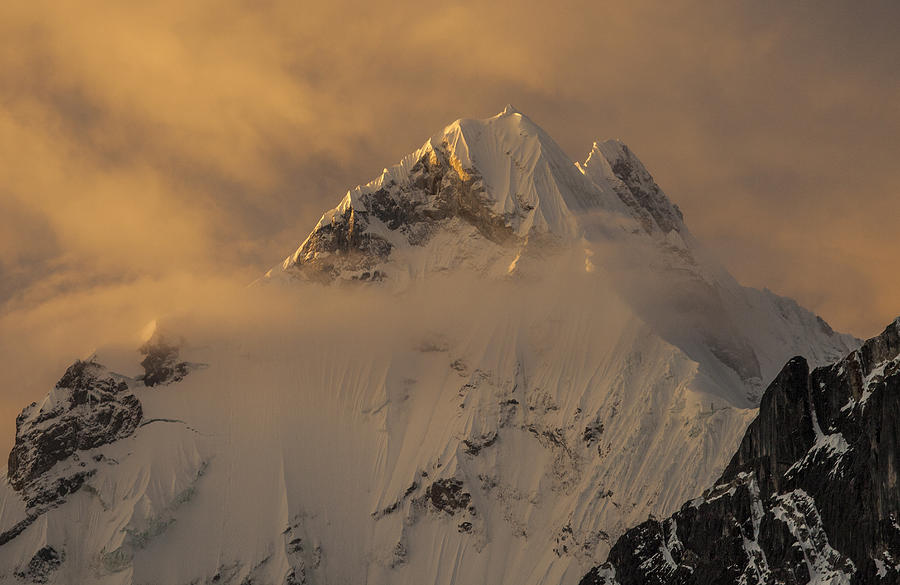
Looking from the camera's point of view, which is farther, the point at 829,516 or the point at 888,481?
the point at 829,516

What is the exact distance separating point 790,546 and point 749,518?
42.3 ft

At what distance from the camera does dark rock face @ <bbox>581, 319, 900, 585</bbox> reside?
6427 inches

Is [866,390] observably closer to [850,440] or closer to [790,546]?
[850,440]

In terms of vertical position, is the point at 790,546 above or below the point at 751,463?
below

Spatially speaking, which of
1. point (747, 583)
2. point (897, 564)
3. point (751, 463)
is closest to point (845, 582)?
point (897, 564)

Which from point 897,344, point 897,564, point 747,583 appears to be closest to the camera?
point 897,564

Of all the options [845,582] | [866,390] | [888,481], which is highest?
[866,390]

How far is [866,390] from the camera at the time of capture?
174125 mm

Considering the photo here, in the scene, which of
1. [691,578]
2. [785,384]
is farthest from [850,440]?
[691,578]

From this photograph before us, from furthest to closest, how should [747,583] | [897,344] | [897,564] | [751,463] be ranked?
[751,463]
[747,583]
[897,344]
[897,564]

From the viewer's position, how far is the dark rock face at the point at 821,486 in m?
163

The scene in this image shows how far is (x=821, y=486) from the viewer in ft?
581

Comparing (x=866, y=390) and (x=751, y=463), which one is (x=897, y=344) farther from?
(x=751, y=463)

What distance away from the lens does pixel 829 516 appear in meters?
173
